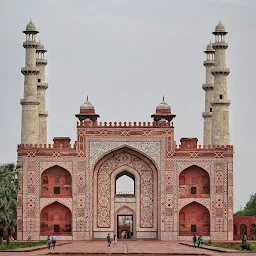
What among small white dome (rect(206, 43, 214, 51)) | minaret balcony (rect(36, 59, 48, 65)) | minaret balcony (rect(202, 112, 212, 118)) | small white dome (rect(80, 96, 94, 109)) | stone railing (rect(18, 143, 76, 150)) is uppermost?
small white dome (rect(206, 43, 214, 51))

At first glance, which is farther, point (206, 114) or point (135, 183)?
point (206, 114)

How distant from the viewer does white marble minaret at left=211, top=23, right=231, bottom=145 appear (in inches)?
1932

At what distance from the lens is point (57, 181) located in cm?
4816

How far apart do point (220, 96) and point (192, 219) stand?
6.27 meters

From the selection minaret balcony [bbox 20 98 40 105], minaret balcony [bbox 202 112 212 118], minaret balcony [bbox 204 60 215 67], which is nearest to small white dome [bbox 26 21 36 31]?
minaret balcony [bbox 20 98 40 105]

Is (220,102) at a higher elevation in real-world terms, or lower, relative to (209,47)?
lower

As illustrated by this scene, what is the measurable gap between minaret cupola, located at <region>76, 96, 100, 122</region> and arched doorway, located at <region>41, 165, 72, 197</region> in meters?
2.80

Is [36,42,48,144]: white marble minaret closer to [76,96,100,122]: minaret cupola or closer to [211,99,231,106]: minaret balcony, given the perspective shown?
[76,96,100,122]: minaret cupola

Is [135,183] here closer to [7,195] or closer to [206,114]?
[206,114]

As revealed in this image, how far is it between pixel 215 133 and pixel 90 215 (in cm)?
742

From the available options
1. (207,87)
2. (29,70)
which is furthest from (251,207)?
(29,70)

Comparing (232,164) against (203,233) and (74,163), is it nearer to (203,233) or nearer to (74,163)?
(203,233)

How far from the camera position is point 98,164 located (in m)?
48.3

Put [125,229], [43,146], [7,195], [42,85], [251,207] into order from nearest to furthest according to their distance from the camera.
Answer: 1. [7,195]
2. [43,146]
3. [42,85]
4. [125,229]
5. [251,207]
